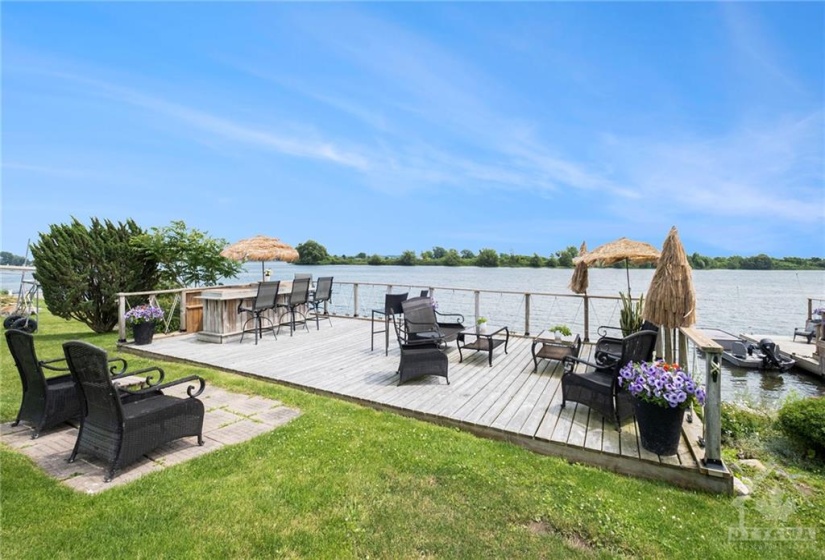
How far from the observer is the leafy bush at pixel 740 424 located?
441cm

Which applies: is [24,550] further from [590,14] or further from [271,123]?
[271,123]

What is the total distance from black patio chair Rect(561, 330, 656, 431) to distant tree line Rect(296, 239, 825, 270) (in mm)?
15501

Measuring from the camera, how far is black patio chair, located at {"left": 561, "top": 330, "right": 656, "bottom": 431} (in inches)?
136

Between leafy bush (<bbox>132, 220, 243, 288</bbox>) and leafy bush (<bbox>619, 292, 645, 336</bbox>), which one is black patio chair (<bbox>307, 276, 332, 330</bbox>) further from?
leafy bush (<bbox>619, 292, 645, 336</bbox>)

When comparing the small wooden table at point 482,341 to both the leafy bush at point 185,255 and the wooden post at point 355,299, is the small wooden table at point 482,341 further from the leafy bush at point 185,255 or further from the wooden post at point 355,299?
the leafy bush at point 185,255

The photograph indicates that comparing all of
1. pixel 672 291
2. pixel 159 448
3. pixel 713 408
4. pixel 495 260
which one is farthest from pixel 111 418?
pixel 495 260

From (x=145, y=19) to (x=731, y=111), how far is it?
66.8 feet

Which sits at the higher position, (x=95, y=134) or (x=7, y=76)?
(x=95, y=134)

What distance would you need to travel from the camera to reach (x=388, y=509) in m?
2.40

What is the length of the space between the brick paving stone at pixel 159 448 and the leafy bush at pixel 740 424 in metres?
4.72

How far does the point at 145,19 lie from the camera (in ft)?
27.7

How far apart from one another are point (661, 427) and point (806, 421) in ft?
7.92

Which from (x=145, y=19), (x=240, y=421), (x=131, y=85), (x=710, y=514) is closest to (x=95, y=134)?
(x=131, y=85)

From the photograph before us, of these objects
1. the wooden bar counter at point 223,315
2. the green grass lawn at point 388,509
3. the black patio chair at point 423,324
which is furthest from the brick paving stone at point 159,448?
the wooden bar counter at point 223,315
